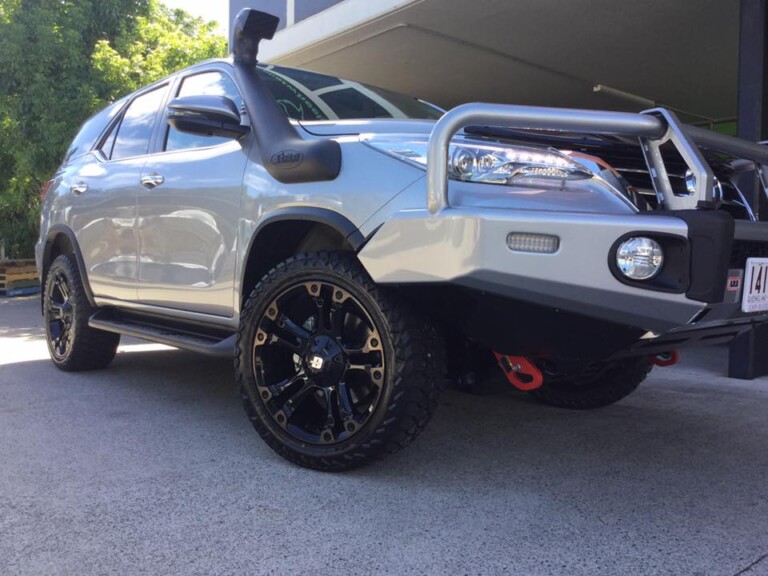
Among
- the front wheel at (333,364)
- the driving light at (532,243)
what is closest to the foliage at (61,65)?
the front wheel at (333,364)

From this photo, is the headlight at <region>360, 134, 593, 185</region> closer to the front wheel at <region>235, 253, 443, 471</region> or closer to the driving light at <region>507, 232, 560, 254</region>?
the driving light at <region>507, 232, 560, 254</region>

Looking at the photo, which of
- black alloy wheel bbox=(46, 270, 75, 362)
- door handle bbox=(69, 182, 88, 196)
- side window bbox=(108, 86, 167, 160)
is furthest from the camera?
black alloy wheel bbox=(46, 270, 75, 362)

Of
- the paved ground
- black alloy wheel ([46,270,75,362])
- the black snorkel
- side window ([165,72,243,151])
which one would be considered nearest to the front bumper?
the black snorkel

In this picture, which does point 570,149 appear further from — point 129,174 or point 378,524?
point 129,174

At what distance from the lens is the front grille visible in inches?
88.4

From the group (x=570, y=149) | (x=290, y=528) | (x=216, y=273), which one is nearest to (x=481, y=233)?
(x=570, y=149)

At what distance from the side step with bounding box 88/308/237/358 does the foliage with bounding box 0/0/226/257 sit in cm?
1044

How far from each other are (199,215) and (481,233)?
1728 millimetres

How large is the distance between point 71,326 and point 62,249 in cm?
74

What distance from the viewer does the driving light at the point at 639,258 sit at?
1.97 meters

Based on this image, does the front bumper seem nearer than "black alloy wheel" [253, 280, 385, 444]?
Yes

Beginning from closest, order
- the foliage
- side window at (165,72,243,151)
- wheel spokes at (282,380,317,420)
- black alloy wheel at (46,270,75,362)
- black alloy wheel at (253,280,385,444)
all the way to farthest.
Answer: black alloy wheel at (253,280,385,444), wheel spokes at (282,380,317,420), side window at (165,72,243,151), black alloy wheel at (46,270,75,362), the foliage

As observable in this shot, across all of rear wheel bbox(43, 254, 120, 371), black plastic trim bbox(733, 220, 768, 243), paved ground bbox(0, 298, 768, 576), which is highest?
black plastic trim bbox(733, 220, 768, 243)

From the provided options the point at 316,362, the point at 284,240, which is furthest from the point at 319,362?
the point at 284,240
